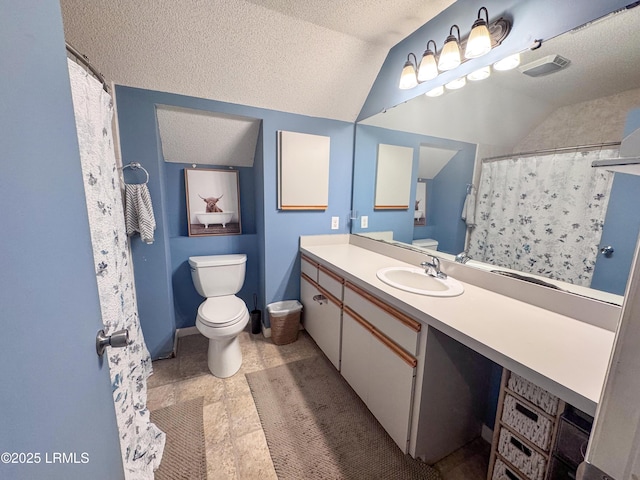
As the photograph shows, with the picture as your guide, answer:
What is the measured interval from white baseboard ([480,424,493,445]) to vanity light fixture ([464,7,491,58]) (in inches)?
73.9

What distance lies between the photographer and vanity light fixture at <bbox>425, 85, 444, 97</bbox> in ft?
4.86

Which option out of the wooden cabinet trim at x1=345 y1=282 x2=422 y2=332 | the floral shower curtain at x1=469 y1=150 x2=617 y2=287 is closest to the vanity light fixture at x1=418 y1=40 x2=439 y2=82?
the floral shower curtain at x1=469 y1=150 x2=617 y2=287

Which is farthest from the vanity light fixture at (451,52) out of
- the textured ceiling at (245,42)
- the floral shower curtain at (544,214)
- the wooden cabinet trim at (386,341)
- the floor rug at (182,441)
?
the floor rug at (182,441)

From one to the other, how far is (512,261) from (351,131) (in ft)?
5.35

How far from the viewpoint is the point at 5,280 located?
1.19 feet

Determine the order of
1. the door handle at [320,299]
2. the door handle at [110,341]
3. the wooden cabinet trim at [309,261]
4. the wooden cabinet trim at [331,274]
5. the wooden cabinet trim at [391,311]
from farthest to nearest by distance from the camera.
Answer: the wooden cabinet trim at [309,261]
the door handle at [320,299]
the wooden cabinet trim at [331,274]
the wooden cabinet trim at [391,311]
the door handle at [110,341]

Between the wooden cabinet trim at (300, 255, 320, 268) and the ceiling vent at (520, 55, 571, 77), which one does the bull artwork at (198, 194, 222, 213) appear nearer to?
the wooden cabinet trim at (300, 255, 320, 268)

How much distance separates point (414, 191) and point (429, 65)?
0.76 meters

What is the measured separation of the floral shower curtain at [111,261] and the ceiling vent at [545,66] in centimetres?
187

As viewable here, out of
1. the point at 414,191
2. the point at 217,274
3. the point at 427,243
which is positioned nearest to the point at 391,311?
the point at 427,243

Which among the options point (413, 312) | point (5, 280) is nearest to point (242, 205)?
point (413, 312)

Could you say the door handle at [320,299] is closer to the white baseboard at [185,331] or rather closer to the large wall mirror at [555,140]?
the large wall mirror at [555,140]

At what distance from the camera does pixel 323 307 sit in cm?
191

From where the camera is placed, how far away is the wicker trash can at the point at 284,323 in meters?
2.15
